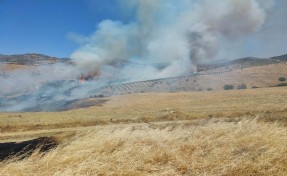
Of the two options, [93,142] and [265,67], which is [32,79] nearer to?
[265,67]

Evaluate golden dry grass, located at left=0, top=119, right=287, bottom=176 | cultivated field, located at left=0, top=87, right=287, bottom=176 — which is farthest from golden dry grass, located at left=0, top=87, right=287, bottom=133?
golden dry grass, located at left=0, top=119, right=287, bottom=176

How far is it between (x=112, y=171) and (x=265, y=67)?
98396mm

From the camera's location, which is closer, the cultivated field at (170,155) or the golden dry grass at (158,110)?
the cultivated field at (170,155)

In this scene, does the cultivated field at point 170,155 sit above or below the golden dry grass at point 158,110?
above

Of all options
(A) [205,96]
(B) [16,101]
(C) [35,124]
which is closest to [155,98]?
(A) [205,96]

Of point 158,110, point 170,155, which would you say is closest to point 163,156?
point 170,155

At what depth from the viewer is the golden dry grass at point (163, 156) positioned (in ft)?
28.0

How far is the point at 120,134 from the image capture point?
475 inches

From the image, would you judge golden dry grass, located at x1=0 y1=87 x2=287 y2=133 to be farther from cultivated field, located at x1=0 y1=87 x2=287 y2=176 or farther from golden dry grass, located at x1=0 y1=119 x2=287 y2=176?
golden dry grass, located at x1=0 y1=119 x2=287 y2=176

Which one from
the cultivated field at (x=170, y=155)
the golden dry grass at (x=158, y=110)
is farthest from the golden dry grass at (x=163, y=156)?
the golden dry grass at (x=158, y=110)

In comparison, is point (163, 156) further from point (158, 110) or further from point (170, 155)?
point (158, 110)

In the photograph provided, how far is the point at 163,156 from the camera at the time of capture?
998cm

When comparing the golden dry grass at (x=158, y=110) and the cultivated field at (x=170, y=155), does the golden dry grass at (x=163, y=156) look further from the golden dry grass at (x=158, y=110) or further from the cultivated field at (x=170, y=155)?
the golden dry grass at (x=158, y=110)

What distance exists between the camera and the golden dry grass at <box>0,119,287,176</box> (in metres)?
8.55
